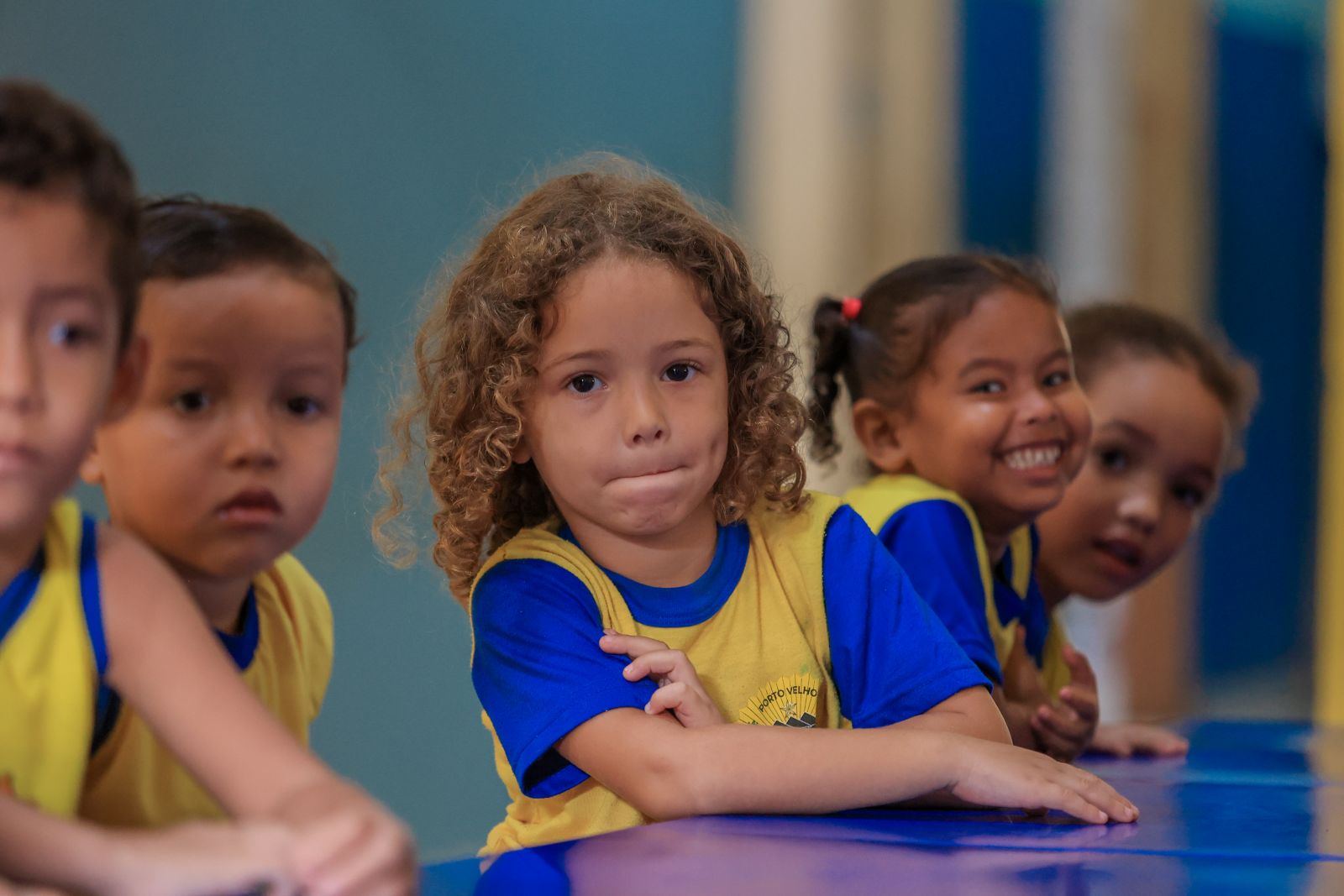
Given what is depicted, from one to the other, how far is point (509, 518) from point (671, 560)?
0.18 m

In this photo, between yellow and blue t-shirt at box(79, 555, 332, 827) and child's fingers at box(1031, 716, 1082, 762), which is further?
child's fingers at box(1031, 716, 1082, 762)

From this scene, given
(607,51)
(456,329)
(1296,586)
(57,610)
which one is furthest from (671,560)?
(1296,586)

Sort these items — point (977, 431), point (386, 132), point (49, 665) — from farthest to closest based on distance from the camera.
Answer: point (386, 132)
point (977, 431)
point (49, 665)

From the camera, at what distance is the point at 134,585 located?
834mm

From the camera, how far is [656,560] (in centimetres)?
133

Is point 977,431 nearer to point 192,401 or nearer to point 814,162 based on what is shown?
point 192,401

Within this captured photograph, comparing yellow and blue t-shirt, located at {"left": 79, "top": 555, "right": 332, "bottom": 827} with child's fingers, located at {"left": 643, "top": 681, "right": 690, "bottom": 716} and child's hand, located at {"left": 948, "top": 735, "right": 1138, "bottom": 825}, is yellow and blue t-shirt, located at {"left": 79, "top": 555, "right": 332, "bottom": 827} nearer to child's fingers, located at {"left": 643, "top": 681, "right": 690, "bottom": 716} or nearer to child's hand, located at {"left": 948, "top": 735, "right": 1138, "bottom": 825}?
child's fingers, located at {"left": 643, "top": 681, "right": 690, "bottom": 716}

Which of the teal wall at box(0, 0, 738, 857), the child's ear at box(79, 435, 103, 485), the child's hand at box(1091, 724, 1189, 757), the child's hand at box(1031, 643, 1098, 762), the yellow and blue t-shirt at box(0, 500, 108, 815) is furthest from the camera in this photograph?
the teal wall at box(0, 0, 738, 857)

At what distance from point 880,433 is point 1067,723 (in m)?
0.42

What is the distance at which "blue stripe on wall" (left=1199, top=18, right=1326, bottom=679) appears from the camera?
208 inches

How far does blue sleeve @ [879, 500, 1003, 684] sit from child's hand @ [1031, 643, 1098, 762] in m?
0.09

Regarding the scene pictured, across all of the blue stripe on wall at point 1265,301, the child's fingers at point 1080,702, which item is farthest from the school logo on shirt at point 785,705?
the blue stripe on wall at point 1265,301

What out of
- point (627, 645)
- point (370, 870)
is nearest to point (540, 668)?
point (627, 645)

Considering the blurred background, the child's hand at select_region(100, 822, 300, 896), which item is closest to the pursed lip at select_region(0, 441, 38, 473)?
the child's hand at select_region(100, 822, 300, 896)
